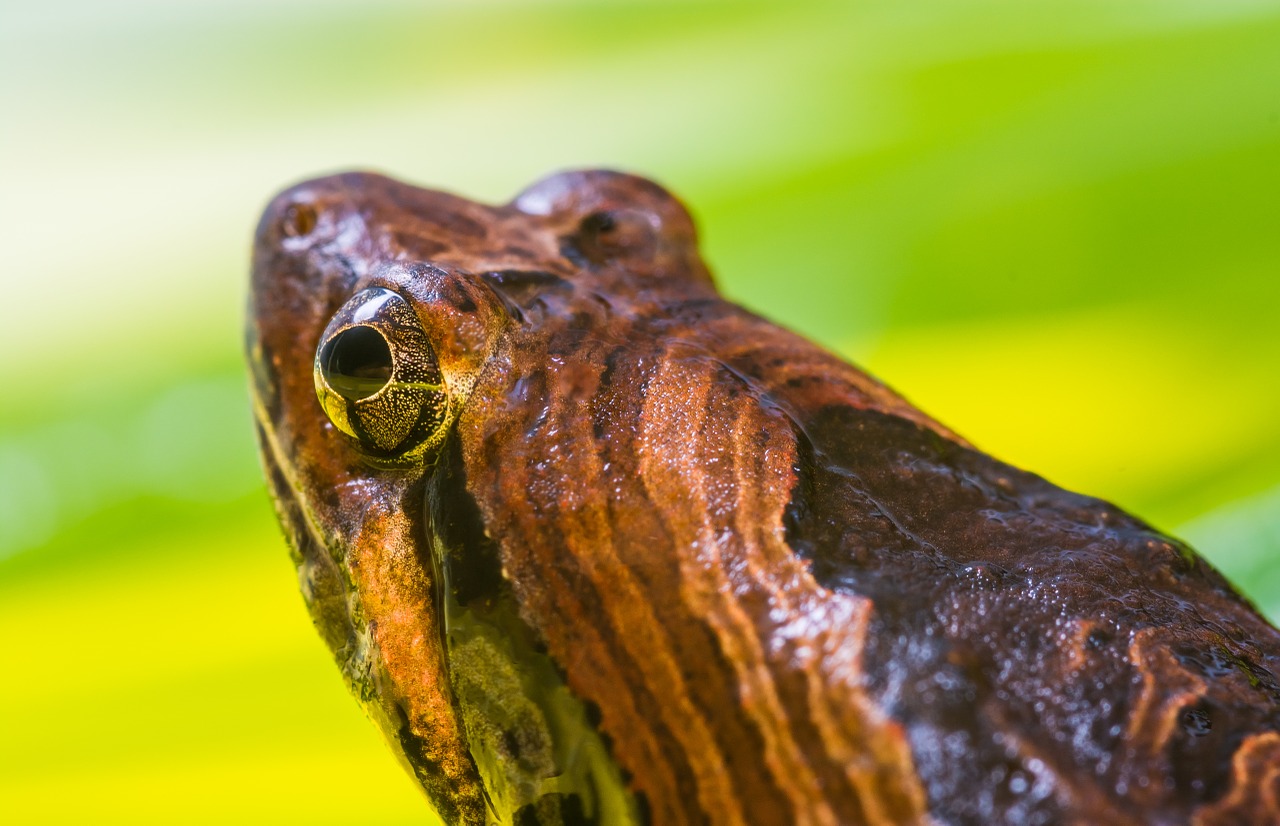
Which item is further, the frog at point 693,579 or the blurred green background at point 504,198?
the blurred green background at point 504,198

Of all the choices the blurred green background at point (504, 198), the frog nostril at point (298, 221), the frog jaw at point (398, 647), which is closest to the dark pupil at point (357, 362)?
the frog jaw at point (398, 647)

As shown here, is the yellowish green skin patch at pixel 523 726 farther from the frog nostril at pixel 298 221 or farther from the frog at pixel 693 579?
the frog nostril at pixel 298 221

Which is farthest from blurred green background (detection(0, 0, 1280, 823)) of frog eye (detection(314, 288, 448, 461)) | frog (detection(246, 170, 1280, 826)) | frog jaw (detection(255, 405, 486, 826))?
frog eye (detection(314, 288, 448, 461))

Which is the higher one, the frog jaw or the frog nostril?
the frog nostril

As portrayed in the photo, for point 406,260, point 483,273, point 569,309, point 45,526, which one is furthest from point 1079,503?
point 45,526

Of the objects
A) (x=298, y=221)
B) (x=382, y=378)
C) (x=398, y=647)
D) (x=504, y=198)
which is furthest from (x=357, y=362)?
(x=504, y=198)

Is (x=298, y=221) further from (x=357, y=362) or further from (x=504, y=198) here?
(x=504, y=198)

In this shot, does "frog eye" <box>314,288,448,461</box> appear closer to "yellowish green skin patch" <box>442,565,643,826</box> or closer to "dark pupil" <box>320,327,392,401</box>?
"dark pupil" <box>320,327,392,401</box>
